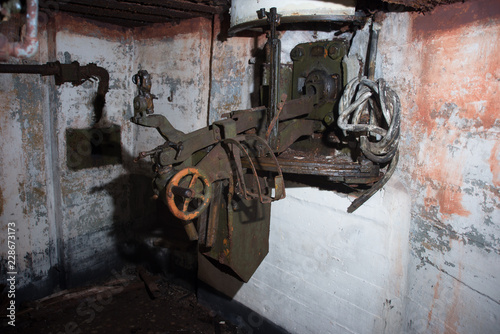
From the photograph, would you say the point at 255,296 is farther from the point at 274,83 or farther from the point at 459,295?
the point at 274,83

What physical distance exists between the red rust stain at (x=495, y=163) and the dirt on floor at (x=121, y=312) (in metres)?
1.85

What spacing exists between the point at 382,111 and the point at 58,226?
245cm

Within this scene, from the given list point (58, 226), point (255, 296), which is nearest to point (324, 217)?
point (255, 296)

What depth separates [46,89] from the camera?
7.99 feet

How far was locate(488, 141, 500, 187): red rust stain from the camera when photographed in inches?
51.4

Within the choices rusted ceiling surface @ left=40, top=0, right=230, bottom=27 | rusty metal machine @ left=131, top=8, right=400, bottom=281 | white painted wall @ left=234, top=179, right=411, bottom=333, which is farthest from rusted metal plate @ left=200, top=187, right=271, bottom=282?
rusted ceiling surface @ left=40, top=0, right=230, bottom=27

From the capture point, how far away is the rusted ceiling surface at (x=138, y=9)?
1965 millimetres

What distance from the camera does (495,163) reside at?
4.33 feet

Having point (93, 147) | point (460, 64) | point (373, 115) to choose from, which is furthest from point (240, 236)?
point (93, 147)

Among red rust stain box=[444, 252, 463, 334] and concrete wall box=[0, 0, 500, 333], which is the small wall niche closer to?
concrete wall box=[0, 0, 500, 333]

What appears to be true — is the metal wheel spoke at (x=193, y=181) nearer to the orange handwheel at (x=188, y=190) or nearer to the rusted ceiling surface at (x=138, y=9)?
the orange handwheel at (x=188, y=190)

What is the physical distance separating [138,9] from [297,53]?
3.39ft

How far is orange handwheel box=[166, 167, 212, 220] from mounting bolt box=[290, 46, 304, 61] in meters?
0.88

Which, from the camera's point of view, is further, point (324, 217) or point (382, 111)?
point (324, 217)
